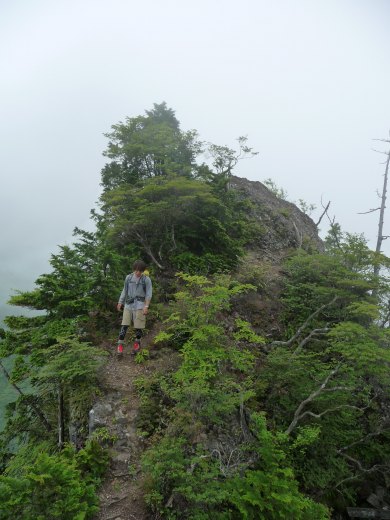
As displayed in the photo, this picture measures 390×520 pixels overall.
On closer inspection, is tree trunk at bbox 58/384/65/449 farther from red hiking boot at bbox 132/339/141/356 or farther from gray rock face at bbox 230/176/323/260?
gray rock face at bbox 230/176/323/260

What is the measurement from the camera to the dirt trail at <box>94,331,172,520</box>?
4.80 meters

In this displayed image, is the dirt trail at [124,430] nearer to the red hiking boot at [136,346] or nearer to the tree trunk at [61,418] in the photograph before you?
the red hiking boot at [136,346]

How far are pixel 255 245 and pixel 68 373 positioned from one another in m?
13.2

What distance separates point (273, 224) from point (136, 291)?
1482 cm

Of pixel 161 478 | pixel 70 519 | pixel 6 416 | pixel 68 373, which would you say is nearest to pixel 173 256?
pixel 68 373

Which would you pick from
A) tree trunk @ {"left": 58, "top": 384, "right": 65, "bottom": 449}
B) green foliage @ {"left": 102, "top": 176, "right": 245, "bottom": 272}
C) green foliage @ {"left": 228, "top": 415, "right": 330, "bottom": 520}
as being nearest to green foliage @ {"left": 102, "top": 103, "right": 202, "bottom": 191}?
green foliage @ {"left": 102, "top": 176, "right": 245, "bottom": 272}

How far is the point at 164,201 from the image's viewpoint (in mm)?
10562

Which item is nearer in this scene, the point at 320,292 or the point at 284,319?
the point at 320,292

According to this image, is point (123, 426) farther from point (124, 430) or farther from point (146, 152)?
point (146, 152)

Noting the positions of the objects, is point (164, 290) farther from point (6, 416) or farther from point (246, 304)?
point (6, 416)

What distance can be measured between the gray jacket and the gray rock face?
10557mm

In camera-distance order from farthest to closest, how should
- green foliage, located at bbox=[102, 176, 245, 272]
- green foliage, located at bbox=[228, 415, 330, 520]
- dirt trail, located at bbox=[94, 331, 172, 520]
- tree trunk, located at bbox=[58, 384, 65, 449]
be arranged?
green foliage, located at bbox=[102, 176, 245, 272] → tree trunk, located at bbox=[58, 384, 65, 449] → dirt trail, located at bbox=[94, 331, 172, 520] → green foliage, located at bbox=[228, 415, 330, 520]

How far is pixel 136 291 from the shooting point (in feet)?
25.8

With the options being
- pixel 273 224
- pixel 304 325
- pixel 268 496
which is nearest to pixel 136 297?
pixel 268 496
